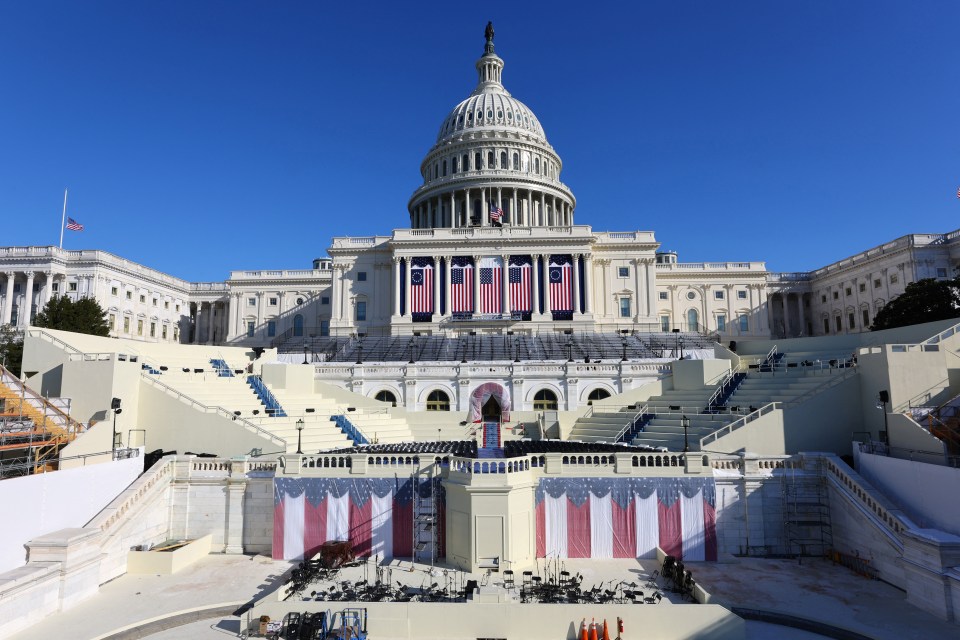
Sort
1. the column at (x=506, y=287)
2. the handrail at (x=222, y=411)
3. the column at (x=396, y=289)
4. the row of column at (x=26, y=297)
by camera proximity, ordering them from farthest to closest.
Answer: the row of column at (x=26, y=297) < the column at (x=396, y=289) < the column at (x=506, y=287) < the handrail at (x=222, y=411)

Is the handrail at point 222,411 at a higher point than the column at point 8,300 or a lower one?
lower

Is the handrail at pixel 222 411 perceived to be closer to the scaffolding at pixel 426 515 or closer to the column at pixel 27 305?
the scaffolding at pixel 426 515

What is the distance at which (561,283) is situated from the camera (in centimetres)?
7375

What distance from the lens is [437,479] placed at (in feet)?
74.2

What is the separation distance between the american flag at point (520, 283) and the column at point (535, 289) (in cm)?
48

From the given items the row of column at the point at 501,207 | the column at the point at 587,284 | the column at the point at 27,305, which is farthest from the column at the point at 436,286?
the column at the point at 27,305

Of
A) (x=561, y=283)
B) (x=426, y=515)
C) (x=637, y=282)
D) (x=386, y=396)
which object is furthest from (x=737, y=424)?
(x=637, y=282)

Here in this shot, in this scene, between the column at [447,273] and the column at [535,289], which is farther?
the column at [447,273]

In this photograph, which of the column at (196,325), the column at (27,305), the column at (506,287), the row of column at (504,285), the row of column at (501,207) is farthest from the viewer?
the column at (196,325)

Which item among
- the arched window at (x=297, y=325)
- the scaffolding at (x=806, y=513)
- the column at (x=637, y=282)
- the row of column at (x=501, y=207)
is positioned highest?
the row of column at (x=501, y=207)

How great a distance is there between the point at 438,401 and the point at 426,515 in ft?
80.2

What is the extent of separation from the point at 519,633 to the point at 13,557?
1659 cm

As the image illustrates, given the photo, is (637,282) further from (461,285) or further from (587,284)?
(461,285)

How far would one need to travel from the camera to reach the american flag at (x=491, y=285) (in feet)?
241
